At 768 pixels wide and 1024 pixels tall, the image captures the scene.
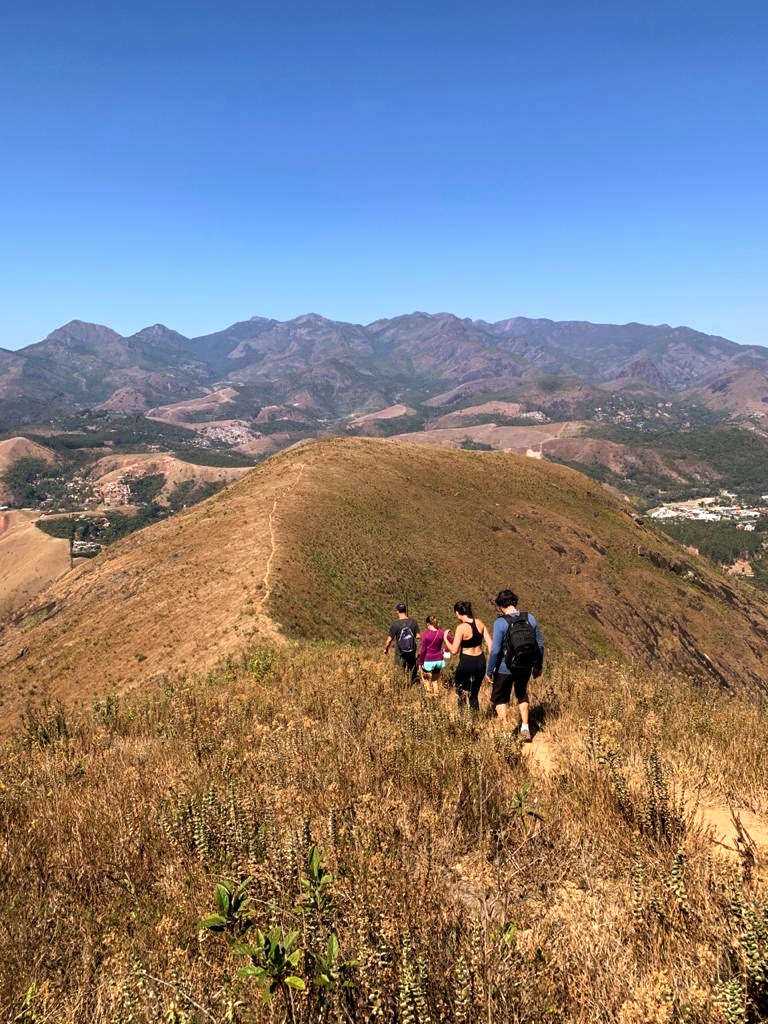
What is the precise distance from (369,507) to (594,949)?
48.5 meters

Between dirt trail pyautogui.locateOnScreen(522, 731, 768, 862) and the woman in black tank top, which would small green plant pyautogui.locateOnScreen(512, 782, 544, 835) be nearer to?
dirt trail pyautogui.locateOnScreen(522, 731, 768, 862)

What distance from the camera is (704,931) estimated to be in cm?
315

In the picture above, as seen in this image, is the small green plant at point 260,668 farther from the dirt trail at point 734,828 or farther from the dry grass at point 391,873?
the dirt trail at point 734,828

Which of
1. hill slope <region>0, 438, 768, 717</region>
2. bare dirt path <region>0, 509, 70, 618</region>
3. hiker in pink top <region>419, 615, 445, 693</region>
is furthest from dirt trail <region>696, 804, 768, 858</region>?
bare dirt path <region>0, 509, 70, 618</region>

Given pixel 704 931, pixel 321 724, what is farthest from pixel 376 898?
pixel 321 724

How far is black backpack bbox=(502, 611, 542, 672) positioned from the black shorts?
0.10 meters

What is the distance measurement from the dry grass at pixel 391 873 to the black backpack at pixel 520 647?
987 mm

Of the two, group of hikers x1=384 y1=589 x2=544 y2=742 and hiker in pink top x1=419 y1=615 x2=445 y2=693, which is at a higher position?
group of hikers x1=384 y1=589 x2=544 y2=742

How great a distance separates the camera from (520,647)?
8094 millimetres

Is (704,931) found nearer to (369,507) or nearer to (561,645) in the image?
(561,645)

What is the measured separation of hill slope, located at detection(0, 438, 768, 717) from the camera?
96.7 feet

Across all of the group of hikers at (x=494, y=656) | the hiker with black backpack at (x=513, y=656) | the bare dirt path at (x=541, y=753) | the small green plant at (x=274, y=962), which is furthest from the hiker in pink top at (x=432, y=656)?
the small green plant at (x=274, y=962)

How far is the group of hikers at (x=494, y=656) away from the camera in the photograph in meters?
8.11

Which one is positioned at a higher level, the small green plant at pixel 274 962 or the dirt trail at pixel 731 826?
the small green plant at pixel 274 962
